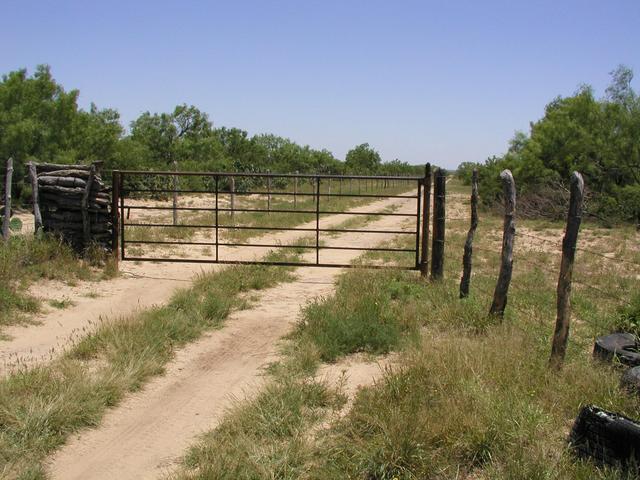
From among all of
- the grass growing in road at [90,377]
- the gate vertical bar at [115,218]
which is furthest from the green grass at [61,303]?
the gate vertical bar at [115,218]

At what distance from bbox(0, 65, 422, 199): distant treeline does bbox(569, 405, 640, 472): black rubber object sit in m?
17.2

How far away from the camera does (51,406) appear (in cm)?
466

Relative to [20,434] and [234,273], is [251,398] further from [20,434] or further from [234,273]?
[234,273]

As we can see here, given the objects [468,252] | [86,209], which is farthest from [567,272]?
[86,209]

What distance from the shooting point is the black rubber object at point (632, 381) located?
464cm

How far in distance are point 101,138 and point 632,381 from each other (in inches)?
912

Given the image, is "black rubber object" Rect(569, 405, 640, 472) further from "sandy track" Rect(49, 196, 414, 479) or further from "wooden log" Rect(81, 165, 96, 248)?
"wooden log" Rect(81, 165, 96, 248)

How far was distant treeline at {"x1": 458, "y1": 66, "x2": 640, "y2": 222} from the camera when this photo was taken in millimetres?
22125

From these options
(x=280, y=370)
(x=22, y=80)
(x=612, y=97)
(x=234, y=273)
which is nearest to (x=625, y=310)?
(x=280, y=370)

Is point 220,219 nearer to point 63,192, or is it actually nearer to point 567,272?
point 63,192

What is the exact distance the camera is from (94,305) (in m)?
8.72

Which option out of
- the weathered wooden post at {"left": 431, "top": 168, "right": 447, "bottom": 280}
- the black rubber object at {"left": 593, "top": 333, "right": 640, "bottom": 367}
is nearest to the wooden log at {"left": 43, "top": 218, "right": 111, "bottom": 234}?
the weathered wooden post at {"left": 431, "top": 168, "right": 447, "bottom": 280}

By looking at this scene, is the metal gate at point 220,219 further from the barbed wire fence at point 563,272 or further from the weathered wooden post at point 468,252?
the barbed wire fence at point 563,272

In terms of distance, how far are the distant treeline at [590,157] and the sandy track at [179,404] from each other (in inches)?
670
